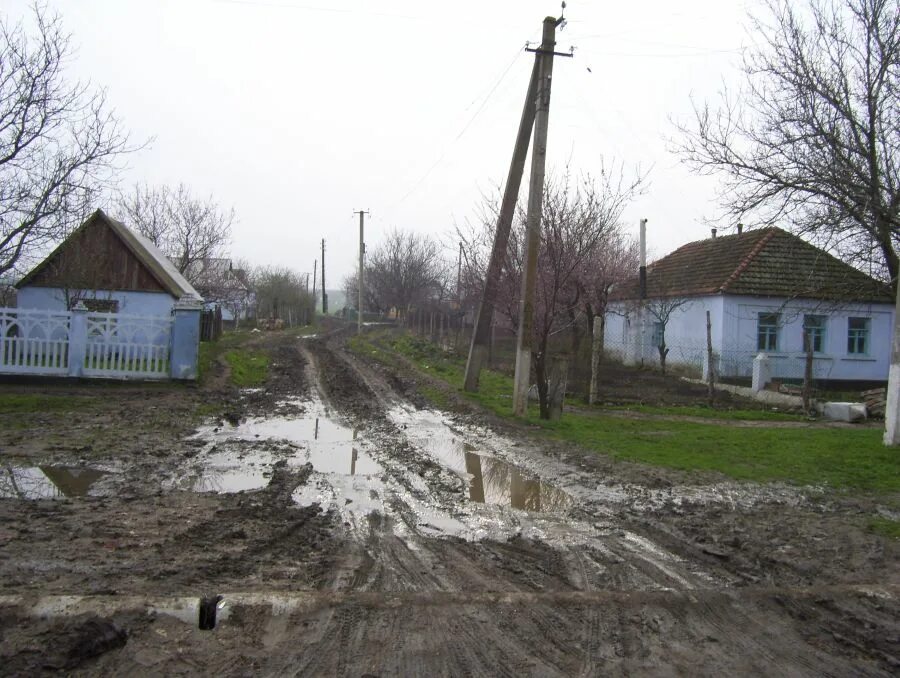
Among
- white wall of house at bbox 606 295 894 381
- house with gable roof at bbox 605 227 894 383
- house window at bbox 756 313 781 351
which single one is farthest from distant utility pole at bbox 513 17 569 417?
house window at bbox 756 313 781 351

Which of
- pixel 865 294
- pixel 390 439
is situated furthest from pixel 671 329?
pixel 390 439

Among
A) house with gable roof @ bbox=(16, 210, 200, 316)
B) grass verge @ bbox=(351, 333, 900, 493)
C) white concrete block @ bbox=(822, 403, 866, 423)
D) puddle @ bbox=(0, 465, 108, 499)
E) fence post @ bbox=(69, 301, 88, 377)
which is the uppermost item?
house with gable roof @ bbox=(16, 210, 200, 316)

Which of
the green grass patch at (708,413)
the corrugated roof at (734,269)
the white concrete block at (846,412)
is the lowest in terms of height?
the green grass patch at (708,413)

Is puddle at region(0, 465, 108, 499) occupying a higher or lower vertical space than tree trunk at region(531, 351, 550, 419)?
lower

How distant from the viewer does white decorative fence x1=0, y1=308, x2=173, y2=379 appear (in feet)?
46.3

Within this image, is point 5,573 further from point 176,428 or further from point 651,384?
point 651,384

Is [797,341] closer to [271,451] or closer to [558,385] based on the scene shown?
[558,385]

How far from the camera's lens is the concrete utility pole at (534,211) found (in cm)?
1196

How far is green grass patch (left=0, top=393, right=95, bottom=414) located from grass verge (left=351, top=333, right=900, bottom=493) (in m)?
6.79

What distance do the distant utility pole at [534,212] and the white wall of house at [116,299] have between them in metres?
14.2

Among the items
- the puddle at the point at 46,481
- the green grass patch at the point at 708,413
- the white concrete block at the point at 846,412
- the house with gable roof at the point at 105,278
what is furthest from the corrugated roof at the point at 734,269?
the house with gable roof at the point at 105,278

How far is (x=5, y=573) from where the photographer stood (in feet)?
14.2

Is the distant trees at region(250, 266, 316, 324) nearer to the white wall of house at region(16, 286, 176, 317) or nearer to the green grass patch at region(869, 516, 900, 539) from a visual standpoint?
the white wall of house at region(16, 286, 176, 317)

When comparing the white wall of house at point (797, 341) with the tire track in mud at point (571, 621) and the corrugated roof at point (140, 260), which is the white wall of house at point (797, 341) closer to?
the corrugated roof at point (140, 260)
